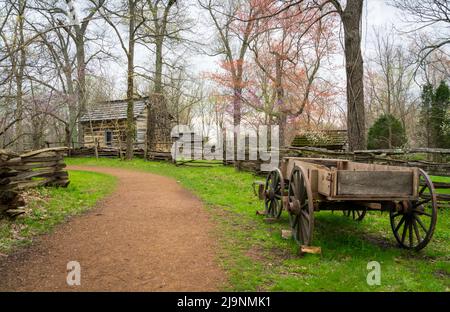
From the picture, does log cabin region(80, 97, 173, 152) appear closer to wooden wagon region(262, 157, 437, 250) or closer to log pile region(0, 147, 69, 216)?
log pile region(0, 147, 69, 216)

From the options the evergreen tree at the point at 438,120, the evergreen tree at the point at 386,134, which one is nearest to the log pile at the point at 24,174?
the evergreen tree at the point at 386,134

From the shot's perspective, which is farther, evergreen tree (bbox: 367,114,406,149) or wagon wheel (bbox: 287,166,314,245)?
evergreen tree (bbox: 367,114,406,149)

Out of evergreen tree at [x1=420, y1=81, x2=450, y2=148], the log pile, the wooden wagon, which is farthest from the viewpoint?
evergreen tree at [x1=420, y1=81, x2=450, y2=148]

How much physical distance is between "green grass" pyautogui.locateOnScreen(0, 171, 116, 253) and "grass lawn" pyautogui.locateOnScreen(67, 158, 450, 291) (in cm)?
329

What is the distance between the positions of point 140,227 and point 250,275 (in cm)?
311

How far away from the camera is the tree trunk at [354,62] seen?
949cm

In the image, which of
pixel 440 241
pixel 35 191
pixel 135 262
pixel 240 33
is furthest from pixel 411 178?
pixel 240 33

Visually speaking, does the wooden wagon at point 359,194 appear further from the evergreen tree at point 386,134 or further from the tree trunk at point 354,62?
the evergreen tree at point 386,134

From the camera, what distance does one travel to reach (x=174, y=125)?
1144 inches

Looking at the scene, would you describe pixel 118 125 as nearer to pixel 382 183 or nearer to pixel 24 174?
pixel 24 174

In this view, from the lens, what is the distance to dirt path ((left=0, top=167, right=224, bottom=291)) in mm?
4066

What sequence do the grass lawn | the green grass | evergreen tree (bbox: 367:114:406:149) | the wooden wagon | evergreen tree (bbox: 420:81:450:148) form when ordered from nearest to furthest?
the grass lawn < the wooden wagon < the green grass < evergreen tree (bbox: 420:81:450:148) < evergreen tree (bbox: 367:114:406:149)

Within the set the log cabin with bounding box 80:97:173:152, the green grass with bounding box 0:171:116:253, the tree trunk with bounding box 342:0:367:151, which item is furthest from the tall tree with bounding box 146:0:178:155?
the tree trunk with bounding box 342:0:367:151

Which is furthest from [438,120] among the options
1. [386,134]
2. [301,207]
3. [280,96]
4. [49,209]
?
[49,209]
